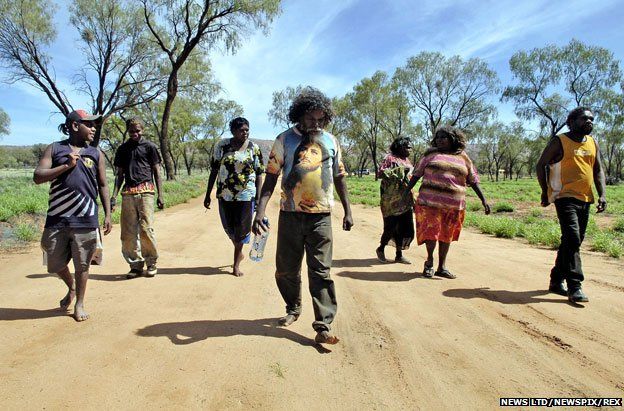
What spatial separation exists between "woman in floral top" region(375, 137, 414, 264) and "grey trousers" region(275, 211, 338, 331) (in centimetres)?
272

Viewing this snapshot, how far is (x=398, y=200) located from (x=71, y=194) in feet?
13.4

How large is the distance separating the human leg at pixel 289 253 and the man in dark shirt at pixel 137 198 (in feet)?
7.51

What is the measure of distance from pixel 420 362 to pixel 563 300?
2245 millimetres

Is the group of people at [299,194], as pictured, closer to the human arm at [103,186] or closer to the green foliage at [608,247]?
the human arm at [103,186]

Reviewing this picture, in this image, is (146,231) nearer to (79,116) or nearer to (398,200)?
(79,116)

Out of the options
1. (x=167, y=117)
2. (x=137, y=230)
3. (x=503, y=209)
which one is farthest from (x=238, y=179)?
(x=167, y=117)

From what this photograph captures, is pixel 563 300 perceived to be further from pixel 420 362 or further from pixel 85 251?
pixel 85 251

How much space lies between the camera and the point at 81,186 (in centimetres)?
352

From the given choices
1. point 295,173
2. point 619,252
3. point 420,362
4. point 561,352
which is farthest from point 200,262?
point 619,252

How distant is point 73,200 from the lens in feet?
11.4

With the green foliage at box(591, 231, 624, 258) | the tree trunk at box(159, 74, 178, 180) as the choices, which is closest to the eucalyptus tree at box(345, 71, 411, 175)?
the tree trunk at box(159, 74, 178, 180)

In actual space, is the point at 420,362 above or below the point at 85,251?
below

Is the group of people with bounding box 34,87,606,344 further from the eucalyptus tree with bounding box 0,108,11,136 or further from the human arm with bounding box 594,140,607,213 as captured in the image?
the eucalyptus tree with bounding box 0,108,11,136

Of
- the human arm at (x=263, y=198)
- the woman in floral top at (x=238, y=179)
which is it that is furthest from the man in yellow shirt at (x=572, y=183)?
the woman in floral top at (x=238, y=179)
